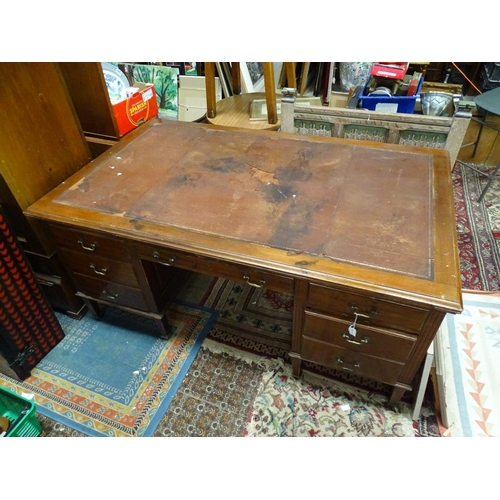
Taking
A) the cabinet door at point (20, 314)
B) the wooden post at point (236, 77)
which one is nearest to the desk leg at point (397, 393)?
the cabinet door at point (20, 314)

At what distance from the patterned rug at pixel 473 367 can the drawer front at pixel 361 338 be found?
36 cm

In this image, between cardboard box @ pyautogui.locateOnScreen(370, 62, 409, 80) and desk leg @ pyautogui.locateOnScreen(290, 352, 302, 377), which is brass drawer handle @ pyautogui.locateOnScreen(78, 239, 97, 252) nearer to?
desk leg @ pyautogui.locateOnScreen(290, 352, 302, 377)

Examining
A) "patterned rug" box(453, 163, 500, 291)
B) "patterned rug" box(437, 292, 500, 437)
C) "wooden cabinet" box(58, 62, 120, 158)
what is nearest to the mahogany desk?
"wooden cabinet" box(58, 62, 120, 158)

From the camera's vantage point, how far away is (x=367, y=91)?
2.19 metres

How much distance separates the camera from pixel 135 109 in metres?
1.69

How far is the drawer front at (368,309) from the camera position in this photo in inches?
38.2

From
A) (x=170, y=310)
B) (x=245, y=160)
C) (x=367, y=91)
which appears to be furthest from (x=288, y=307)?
(x=367, y=91)

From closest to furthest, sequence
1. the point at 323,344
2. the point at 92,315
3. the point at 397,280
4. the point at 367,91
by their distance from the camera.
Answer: the point at 397,280 → the point at 323,344 → the point at 92,315 → the point at 367,91

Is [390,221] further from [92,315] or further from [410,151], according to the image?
[92,315]

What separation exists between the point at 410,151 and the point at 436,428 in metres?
1.08

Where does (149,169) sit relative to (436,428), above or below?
above

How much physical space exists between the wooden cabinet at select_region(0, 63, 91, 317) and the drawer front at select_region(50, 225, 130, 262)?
22cm

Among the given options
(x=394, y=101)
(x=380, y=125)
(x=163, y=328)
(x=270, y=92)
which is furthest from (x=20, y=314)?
(x=394, y=101)

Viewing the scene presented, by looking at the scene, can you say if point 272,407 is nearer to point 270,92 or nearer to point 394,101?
point 270,92
